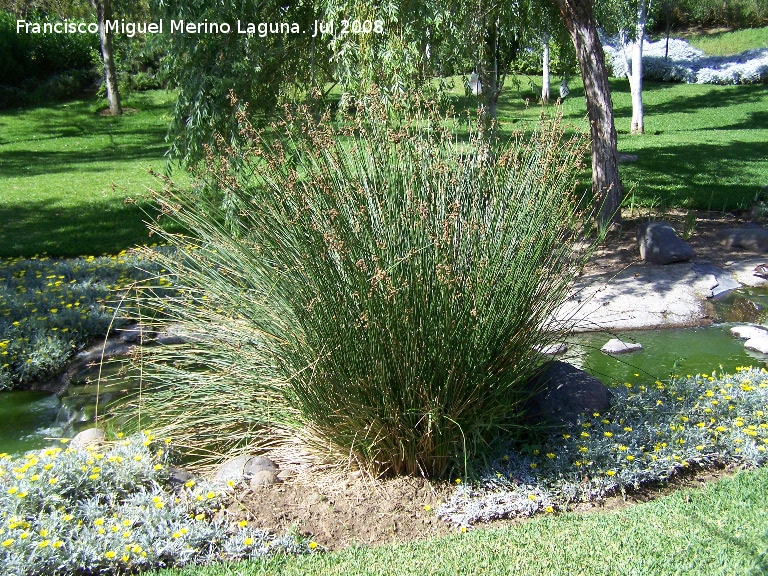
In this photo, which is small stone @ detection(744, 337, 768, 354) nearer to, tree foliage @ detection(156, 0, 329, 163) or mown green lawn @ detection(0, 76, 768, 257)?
mown green lawn @ detection(0, 76, 768, 257)

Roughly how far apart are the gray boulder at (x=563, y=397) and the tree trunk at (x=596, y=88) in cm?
402

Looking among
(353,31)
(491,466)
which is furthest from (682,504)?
(353,31)

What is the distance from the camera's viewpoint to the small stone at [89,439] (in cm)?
393

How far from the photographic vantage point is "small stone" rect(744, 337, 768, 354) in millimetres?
5679

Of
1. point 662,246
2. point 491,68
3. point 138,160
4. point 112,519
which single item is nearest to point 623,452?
point 112,519

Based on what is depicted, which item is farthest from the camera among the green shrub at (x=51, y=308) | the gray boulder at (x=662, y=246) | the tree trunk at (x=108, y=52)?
the tree trunk at (x=108, y=52)

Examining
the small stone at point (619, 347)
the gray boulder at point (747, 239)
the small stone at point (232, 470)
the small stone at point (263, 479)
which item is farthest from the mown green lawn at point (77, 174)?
the gray boulder at point (747, 239)

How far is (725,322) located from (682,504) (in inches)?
138

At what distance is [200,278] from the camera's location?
407cm

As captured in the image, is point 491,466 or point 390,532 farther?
point 491,466

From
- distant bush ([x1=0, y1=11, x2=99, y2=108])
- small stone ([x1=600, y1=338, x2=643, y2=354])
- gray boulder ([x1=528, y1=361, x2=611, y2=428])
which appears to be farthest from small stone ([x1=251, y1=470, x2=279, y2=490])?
distant bush ([x1=0, y1=11, x2=99, y2=108])

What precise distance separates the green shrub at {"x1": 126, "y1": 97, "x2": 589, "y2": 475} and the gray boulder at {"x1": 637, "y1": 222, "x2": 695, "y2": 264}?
12.9 ft

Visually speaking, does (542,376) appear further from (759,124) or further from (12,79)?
(12,79)

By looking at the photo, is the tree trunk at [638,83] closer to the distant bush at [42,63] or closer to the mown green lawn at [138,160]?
the mown green lawn at [138,160]
